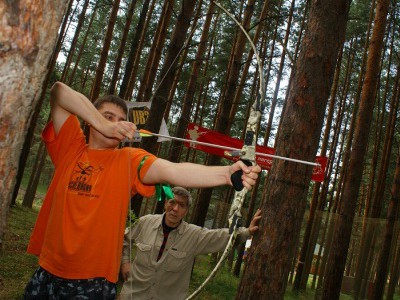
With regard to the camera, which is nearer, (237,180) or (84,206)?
(237,180)

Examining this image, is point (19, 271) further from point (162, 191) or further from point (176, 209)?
point (162, 191)

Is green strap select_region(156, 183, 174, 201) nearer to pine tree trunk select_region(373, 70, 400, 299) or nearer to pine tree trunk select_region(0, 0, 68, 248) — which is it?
pine tree trunk select_region(0, 0, 68, 248)

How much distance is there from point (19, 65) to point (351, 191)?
25.2ft

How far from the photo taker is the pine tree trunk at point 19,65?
1068 mm

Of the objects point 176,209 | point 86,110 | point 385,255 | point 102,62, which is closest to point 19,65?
point 86,110

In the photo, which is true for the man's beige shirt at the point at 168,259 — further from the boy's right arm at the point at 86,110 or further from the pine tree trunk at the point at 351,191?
the pine tree trunk at the point at 351,191

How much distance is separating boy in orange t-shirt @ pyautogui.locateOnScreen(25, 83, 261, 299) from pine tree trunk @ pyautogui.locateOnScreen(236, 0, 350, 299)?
1318 millimetres

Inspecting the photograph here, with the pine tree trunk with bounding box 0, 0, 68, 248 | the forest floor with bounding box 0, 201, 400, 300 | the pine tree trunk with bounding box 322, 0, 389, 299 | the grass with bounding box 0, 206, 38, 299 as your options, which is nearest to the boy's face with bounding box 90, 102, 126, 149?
the pine tree trunk with bounding box 0, 0, 68, 248

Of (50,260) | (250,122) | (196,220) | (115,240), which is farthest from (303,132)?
(196,220)

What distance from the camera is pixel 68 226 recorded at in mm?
2014

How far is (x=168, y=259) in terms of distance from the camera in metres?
3.73

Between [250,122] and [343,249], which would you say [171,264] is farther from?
[343,249]

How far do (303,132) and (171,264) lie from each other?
5.87 ft

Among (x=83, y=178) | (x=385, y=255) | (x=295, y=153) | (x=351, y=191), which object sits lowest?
(x=385, y=255)
